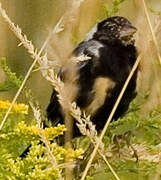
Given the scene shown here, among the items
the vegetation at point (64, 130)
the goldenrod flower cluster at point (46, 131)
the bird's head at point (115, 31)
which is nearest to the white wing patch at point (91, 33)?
the bird's head at point (115, 31)

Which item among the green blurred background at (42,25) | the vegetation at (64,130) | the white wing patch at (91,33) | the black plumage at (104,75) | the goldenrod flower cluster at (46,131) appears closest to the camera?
the vegetation at (64,130)

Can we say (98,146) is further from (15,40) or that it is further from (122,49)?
(15,40)

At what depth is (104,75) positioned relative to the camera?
349cm

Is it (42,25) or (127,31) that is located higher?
(42,25)

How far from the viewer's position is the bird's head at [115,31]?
3.64 m

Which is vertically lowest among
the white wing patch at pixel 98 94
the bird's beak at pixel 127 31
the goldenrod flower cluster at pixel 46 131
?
the white wing patch at pixel 98 94

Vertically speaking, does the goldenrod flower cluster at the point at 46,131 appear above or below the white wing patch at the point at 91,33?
above

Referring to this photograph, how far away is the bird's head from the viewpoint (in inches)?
143

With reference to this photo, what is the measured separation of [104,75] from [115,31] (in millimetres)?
389

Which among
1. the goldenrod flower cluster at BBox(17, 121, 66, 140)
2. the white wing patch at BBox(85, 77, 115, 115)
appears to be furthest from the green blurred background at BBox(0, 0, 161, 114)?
the goldenrod flower cluster at BBox(17, 121, 66, 140)

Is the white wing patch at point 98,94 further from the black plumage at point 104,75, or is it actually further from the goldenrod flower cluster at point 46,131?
the goldenrod flower cluster at point 46,131

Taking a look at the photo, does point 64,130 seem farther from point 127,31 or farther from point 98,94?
point 127,31

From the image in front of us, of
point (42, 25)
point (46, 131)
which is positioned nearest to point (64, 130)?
point (46, 131)

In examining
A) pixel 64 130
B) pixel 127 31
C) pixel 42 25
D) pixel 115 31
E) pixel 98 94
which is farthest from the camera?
pixel 115 31
